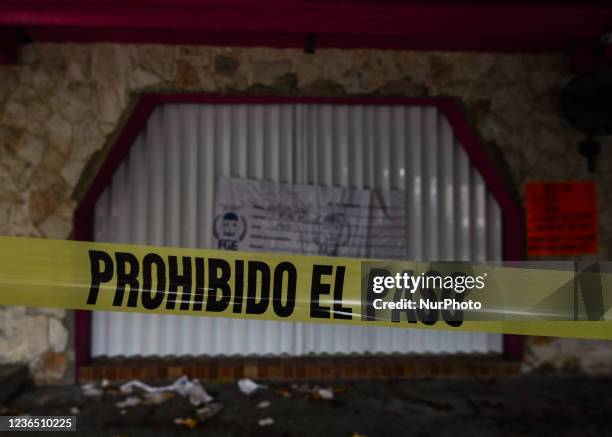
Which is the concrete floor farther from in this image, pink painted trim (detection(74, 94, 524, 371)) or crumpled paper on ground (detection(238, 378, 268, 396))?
pink painted trim (detection(74, 94, 524, 371))

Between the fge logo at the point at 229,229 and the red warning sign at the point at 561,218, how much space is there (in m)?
2.88

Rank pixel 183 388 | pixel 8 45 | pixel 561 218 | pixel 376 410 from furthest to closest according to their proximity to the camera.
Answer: pixel 561 218, pixel 183 388, pixel 8 45, pixel 376 410

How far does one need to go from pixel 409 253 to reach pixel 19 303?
11.4 feet

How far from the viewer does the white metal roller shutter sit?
4465 mm

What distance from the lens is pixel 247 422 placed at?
11.4 ft

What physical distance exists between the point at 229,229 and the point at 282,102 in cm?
139

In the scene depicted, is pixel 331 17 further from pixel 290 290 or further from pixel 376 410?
pixel 376 410

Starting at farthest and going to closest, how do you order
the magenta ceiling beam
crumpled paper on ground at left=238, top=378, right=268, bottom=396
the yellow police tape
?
crumpled paper on ground at left=238, top=378, right=268, bottom=396
the magenta ceiling beam
the yellow police tape

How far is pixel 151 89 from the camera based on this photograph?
4184mm

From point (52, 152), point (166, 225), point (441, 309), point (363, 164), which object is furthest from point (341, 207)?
point (52, 152)

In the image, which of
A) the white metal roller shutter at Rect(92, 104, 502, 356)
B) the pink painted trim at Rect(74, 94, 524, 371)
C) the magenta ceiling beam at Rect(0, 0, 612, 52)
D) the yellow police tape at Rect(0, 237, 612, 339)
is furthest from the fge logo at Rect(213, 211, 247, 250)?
the yellow police tape at Rect(0, 237, 612, 339)

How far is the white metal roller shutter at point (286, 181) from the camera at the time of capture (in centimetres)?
446

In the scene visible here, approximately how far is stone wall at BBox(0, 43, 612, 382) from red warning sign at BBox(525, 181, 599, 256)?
4.7 inches

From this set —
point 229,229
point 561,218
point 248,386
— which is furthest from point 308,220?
point 561,218
